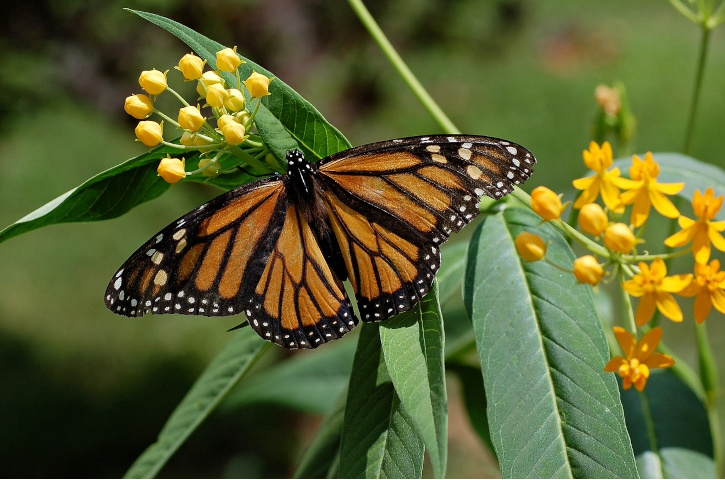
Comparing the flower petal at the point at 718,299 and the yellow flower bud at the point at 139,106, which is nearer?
the flower petal at the point at 718,299

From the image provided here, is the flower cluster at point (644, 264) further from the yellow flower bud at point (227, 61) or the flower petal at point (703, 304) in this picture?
the yellow flower bud at point (227, 61)

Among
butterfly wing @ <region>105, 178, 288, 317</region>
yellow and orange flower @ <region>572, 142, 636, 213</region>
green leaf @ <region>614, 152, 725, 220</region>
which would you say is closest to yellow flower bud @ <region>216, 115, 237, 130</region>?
butterfly wing @ <region>105, 178, 288, 317</region>

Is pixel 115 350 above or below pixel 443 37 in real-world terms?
below

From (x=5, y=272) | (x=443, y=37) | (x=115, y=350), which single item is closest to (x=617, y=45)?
(x=443, y=37)

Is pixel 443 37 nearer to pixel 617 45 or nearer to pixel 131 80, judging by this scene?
pixel 131 80

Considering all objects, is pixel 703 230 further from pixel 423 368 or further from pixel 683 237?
pixel 423 368

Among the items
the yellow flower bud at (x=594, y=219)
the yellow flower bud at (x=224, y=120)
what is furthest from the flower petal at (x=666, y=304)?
the yellow flower bud at (x=224, y=120)
